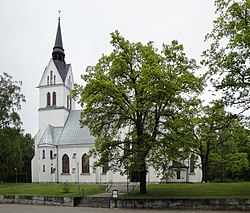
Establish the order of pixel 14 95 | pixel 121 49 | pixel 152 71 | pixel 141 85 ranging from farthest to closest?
pixel 14 95
pixel 121 49
pixel 141 85
pixel 152 71

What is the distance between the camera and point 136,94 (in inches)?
898

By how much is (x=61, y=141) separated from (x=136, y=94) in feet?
89.9

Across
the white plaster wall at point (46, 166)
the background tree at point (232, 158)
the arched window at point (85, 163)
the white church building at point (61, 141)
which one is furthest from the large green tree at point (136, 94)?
the white plaster wall at point (46, 166)

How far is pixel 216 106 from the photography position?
19922mm

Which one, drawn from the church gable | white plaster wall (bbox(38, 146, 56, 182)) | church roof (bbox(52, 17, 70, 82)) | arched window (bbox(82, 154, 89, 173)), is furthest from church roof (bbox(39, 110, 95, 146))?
church roof (bbox(52, 17, 70, 82))

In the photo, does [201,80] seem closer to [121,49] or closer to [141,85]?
[141,85]

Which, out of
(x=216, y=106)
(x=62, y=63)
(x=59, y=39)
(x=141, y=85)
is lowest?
(x=216, y=106)

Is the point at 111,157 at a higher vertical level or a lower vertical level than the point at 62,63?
lower

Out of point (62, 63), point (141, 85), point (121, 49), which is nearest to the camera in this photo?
point (141, 85)

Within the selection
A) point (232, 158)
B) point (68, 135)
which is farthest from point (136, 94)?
point (68, 135)

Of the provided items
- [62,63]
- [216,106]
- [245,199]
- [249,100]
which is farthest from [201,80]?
[62,63]

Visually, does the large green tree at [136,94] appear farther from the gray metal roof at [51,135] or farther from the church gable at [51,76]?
the church gable at [51,76]

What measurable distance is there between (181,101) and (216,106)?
9.47 feet

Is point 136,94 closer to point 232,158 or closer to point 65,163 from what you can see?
point 232,158
